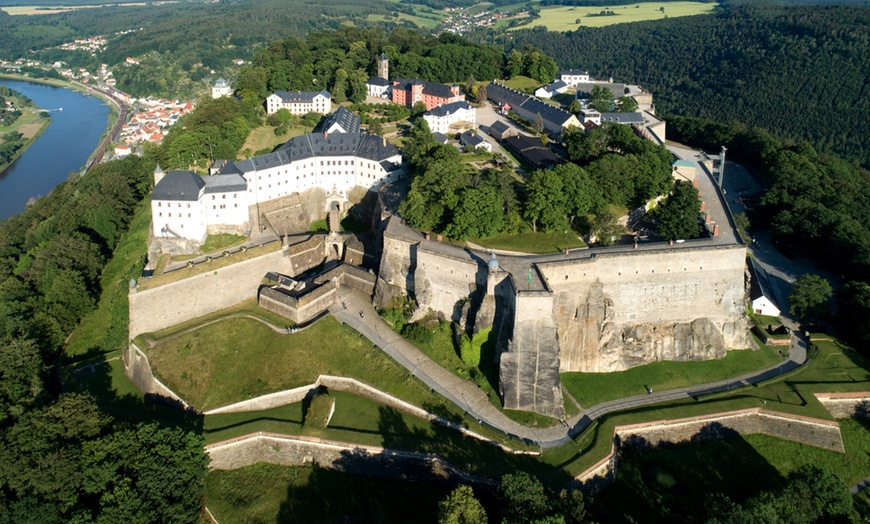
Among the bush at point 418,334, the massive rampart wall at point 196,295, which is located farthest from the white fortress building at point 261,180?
the bush at point 418,334

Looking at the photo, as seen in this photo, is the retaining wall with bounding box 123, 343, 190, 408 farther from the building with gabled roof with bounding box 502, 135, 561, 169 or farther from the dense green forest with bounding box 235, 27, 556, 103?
the dense green forest with bounding box 235, 27, 556, 103

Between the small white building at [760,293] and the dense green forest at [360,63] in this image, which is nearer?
the small white building at [760,293]

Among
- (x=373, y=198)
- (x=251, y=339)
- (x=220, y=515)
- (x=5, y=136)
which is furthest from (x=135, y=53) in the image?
(x=220, y=515)

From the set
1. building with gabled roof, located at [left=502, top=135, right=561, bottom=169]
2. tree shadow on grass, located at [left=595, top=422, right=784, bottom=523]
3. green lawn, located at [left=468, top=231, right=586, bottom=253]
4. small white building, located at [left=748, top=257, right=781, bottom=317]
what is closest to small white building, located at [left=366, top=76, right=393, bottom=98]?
building with gabled roof, located at [left=502, top=135, right=561, bottom=169]

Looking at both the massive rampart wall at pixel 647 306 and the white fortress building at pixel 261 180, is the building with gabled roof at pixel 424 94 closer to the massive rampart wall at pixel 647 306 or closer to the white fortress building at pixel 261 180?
the white fortress building at pixel 261 180

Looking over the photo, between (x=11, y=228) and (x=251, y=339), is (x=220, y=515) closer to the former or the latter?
(x=251, y=339)

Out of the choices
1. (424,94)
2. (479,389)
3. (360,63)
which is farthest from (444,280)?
(360,63)

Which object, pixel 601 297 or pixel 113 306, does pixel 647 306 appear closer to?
pixel 601 297
